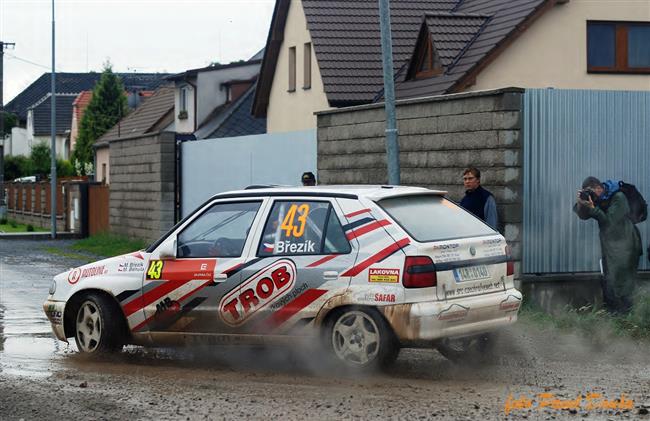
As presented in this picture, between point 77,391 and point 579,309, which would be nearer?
point 77,391

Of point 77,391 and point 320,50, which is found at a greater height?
point 320,50

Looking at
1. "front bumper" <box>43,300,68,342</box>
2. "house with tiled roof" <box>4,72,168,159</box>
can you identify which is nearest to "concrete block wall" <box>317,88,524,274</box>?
"front bumper" <box>43,300,68,342</box>

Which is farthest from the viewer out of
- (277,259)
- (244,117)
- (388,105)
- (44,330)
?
(244,117)

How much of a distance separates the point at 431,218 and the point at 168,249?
2.29m

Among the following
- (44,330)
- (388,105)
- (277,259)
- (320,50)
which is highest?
(320,50)

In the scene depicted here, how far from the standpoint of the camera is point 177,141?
27.7 meters

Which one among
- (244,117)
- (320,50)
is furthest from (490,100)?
(244,117)

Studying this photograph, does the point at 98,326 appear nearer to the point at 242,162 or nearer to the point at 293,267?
the point at 293,267

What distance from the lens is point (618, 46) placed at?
29.3 m

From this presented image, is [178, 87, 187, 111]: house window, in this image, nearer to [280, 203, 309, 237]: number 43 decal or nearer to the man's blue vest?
the man's blue vest

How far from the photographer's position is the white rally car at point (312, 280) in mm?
9719

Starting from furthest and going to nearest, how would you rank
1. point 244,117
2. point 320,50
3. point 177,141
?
point 244,117 < point 320,50 < point 177,141

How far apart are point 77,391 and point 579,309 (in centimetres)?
665

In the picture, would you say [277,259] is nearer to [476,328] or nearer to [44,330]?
[476,328]
